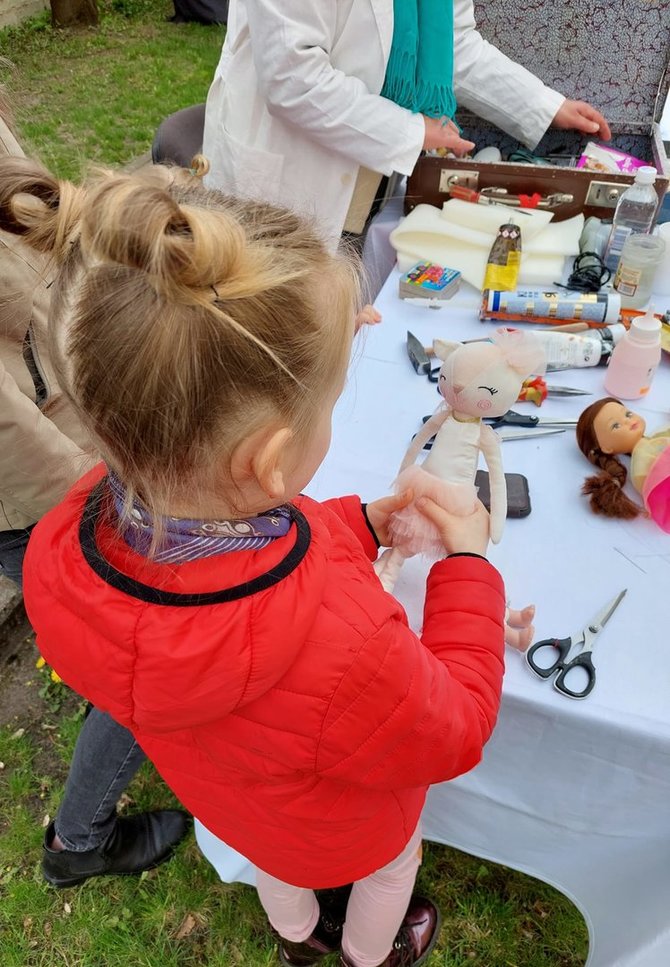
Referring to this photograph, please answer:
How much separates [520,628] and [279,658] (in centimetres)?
42

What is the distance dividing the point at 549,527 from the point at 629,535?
121 mm

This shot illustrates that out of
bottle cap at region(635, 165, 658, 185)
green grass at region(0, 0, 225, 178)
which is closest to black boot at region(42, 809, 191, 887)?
bottle cap at region(635, 165, 658, 185)

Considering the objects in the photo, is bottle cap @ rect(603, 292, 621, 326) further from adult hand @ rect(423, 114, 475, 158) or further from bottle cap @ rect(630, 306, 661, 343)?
adult hand @ rect(423, 114, 475, 158)

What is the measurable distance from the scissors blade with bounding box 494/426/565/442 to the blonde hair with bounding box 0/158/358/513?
2.17 feet

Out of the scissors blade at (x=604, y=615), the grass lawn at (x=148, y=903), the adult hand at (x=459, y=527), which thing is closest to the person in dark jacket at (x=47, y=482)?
the grass lawn at (x=148, y=903)

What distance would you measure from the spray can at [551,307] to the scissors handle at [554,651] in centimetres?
85

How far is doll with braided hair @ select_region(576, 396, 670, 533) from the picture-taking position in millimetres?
1018

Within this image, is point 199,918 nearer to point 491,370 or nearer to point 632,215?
point 491,370

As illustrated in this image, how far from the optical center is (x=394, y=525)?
91cm

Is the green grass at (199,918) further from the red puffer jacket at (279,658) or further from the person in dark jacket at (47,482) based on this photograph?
the red puffer jacket at (279,658)

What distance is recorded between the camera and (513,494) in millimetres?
1063

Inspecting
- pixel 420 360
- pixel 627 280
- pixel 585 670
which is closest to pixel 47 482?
pixel 420 360

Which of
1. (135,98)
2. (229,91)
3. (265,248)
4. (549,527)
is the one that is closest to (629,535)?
(549,527)

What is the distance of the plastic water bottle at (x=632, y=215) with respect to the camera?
1551 mm
